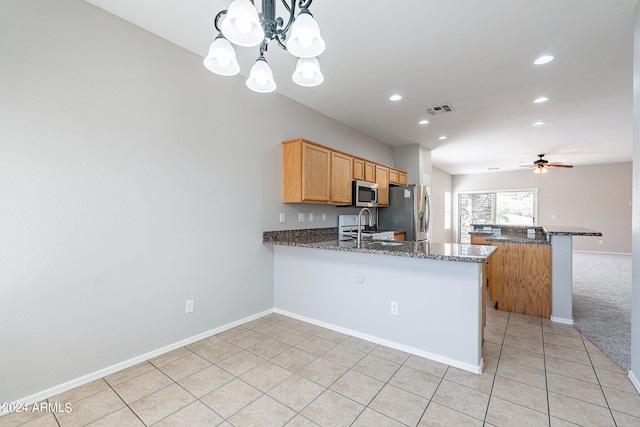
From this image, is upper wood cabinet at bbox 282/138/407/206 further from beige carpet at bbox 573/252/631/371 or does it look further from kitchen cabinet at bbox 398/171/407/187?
beige carpet at bbox 573/252/631/371

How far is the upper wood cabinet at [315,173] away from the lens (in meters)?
3.54

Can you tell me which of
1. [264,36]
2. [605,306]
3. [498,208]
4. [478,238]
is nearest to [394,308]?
[264,36]

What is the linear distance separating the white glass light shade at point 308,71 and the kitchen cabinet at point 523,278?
3257 millimetres

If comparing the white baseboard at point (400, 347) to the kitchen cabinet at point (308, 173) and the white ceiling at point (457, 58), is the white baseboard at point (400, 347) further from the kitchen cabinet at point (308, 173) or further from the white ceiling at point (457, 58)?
the white ceiling at point (457, 58)

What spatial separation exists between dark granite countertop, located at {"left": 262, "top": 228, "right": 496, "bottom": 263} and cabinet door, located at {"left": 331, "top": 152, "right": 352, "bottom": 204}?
0.57m

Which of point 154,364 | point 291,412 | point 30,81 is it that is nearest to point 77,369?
point 154,364

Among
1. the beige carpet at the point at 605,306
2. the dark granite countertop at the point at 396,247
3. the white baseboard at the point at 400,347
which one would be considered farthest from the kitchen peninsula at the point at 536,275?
the white baseboard at the point at 400,347

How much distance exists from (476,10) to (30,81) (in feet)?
10.2

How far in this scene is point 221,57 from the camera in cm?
168

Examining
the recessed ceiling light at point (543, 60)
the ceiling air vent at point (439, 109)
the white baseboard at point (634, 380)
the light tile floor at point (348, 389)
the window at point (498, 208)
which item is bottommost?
the light tile floor at point (348, 389)

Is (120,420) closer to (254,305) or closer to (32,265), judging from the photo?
(32,265)

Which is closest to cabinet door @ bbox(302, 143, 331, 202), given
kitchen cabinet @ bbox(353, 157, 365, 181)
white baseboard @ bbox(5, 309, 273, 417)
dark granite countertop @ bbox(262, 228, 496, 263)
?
dark granite countertop @ bbox(262, 228, 496, 263)

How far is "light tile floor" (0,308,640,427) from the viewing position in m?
1.75

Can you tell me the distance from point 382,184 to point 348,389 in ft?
12.2
